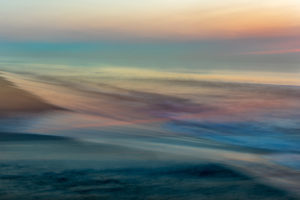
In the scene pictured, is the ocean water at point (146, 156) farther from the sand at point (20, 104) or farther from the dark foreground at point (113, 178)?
the sand at point (20, 104)

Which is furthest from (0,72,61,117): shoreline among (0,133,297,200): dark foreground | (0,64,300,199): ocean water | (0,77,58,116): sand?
(0,133,297,200): dark foreground

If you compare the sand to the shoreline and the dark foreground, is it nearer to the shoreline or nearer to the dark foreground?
the shoreline

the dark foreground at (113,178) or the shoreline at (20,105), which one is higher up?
the shoreline at (20,105)

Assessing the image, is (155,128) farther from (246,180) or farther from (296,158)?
(246,180)

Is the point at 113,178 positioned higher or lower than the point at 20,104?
lower

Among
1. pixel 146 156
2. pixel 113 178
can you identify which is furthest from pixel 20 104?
pixel 113 178

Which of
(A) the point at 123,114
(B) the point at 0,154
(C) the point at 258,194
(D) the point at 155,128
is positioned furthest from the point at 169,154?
(A) the point at 123,114

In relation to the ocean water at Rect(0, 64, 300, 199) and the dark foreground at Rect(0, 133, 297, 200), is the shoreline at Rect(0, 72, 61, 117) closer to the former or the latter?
the ocean water at Rect(0, 64, 300, 199)

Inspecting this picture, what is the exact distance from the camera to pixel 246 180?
354cm

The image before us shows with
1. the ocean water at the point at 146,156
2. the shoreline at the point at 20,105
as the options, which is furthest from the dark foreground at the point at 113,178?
the shoreline at the point at 20,105

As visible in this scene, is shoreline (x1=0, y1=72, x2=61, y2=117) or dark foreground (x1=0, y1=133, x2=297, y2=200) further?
shoreline (x1=0, y1=72, x2=61, y2=117)

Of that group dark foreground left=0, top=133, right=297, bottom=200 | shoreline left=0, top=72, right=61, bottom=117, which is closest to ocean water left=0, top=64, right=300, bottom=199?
dark foreground left=0, top=133, right=297, bottom=200

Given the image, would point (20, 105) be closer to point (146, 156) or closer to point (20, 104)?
point (20, 104)

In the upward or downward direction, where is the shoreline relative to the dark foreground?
upward
